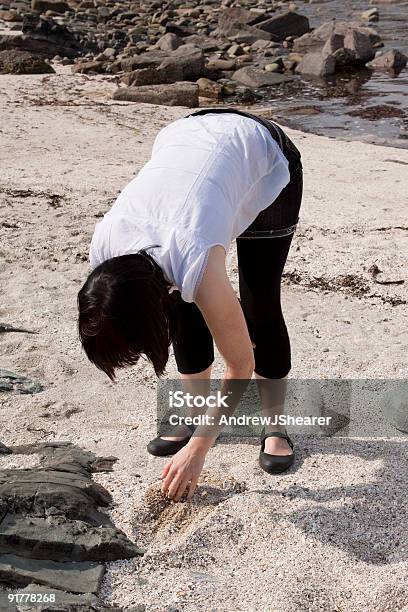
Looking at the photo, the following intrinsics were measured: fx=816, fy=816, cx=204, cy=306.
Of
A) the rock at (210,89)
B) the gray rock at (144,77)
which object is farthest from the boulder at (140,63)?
the rock at (210,89)

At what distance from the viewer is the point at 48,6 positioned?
2008 cm

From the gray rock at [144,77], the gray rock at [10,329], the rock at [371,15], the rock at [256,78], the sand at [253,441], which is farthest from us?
the rock at [371,15]

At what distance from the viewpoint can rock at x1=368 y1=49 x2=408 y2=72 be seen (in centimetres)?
1402

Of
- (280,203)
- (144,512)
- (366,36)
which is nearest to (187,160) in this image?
(280,203)

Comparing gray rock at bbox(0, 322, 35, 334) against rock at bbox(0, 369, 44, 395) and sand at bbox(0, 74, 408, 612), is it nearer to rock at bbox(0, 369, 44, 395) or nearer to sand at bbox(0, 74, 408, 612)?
sand at bbox(0, 74, 408, 612)

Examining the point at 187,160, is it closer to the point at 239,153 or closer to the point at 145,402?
the point at 239,153

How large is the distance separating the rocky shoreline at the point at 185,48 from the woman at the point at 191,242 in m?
8.20

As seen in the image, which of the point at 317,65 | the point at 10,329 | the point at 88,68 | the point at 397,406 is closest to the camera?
the point at 397,406

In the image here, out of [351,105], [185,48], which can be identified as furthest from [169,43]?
[351,105]

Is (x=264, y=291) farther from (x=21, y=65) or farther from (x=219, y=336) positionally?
(x=21, y=65)

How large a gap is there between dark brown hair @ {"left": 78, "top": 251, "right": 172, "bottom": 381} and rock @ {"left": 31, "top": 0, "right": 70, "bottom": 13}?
19.6m

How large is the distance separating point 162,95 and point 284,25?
812 cm

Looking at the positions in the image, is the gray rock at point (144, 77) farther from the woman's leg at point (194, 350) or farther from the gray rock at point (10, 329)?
the woman's leg at point (194, 350)

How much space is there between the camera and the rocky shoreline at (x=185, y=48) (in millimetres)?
12031
